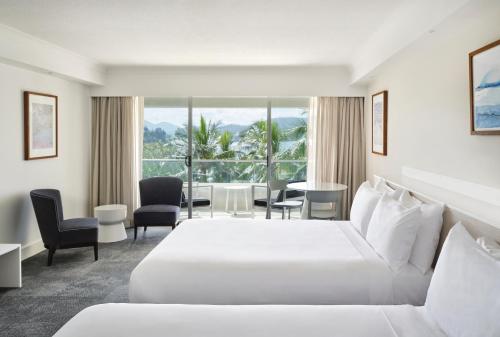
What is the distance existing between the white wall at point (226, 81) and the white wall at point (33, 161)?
2.20ft

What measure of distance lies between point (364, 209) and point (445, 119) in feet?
3.60

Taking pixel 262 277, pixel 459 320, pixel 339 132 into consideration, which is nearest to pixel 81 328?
pixel 262 277

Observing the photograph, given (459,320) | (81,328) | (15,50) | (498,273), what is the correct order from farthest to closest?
(15,50), (81,328), (459,320), (498,273)

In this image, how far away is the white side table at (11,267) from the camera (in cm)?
400

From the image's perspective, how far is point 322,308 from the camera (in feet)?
7.61

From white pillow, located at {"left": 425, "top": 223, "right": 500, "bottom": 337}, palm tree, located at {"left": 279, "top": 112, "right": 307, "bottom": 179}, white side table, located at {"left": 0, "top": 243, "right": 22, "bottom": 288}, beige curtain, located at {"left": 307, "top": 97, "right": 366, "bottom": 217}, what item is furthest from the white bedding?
palm tree, located at {"left": 279, "top": 112, "right": 307, "bottom": 179}

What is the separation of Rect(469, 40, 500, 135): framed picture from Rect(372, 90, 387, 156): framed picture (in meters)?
2.18

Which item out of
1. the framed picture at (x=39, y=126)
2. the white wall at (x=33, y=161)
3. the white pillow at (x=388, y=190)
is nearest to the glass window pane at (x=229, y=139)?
the white wall at (x=33, y=161)

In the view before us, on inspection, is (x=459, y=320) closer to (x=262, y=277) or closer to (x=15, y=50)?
(x=262, y=277)

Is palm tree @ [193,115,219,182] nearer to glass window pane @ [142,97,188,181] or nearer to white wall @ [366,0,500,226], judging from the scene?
glass window pane @ [142,97,188,181]

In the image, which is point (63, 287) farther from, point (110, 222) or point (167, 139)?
point (167, 139)

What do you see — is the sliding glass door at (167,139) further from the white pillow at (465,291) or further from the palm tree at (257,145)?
the white pillow at (465,291)

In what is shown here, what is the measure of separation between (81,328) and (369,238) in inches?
92.0

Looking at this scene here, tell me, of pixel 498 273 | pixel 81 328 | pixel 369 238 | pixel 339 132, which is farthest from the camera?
pixel 339 132
